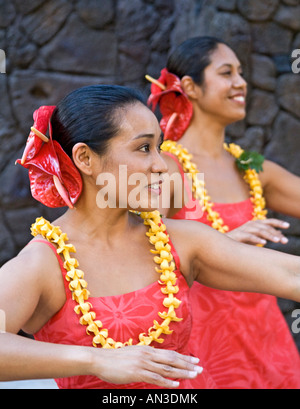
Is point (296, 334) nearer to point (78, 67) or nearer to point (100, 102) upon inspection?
point (78, 67)

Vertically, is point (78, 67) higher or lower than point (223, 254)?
higher

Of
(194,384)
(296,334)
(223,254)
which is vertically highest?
(223,254)

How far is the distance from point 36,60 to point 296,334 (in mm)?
2572

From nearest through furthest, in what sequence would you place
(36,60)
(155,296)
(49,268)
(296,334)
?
(49,268), (155,296), (36,60), (296,334)

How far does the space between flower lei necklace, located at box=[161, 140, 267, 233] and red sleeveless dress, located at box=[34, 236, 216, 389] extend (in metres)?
0.83

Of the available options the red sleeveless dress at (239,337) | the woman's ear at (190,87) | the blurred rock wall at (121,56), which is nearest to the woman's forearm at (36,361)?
the red sleeveless dress at (239,337)

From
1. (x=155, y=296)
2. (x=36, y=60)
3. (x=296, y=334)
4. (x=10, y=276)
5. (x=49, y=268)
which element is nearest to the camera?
(x=10, y=276)

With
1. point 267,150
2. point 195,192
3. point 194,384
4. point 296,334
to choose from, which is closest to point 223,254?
point 194,384

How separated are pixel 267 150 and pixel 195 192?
1.56 meters

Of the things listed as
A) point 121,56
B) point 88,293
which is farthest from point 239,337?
point 121,56

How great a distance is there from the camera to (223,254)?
1.70 meters

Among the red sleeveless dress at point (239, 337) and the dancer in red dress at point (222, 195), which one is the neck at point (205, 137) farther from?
the red sleeveless dress at point (239, 337)

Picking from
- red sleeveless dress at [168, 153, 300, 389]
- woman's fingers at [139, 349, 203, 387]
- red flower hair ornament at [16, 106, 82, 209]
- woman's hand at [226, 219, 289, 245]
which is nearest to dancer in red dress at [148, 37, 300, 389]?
red sleeveless dress at [168, 153, 300, 389]
